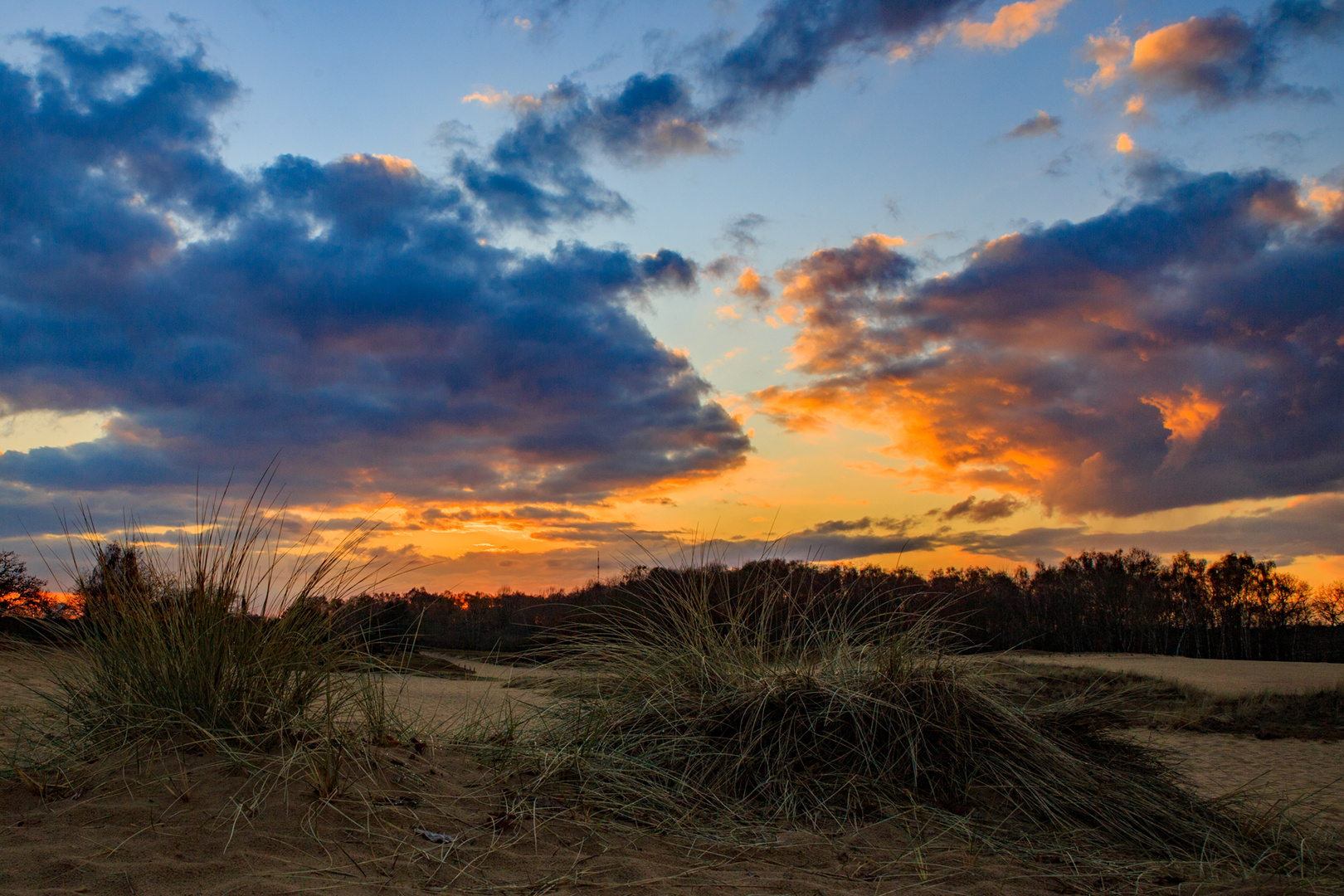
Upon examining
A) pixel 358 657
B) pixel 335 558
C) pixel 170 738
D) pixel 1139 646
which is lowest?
pixel 1139 646

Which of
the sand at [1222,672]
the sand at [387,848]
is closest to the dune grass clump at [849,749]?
the sand at [387,848]

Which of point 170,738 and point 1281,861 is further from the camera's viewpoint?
point 1281,861

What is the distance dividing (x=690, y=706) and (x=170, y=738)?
8.33ft

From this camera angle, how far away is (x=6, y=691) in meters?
5.36

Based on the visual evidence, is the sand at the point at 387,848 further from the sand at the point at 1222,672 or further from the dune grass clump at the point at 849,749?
the sand at the point at 1222,672

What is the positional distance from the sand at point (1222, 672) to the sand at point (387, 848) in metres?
10.2

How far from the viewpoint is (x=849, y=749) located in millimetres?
3996

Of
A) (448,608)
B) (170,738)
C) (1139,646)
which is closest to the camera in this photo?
(170,738)

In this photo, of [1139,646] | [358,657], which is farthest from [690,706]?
[1139,646]

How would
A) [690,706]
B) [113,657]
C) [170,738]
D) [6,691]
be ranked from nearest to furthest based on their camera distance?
[170,738] → [113,657] → [690,706] → [6,691]

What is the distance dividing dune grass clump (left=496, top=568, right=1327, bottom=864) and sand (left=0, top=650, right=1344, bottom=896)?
0.37 meters

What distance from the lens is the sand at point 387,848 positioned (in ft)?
7.81

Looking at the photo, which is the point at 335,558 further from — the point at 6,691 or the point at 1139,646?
the point at 1139,646

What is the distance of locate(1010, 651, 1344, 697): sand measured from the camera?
1415 centimetres
